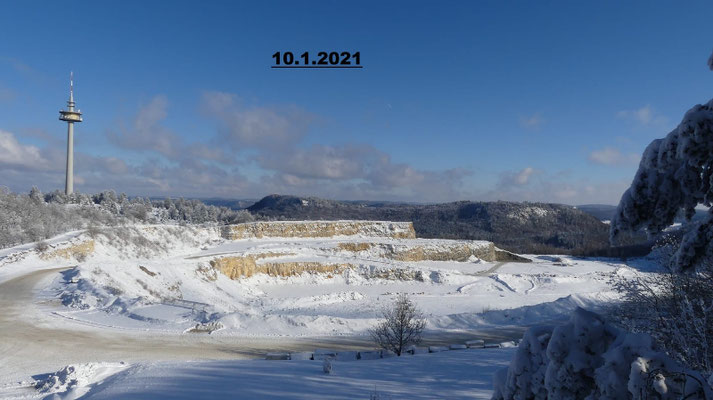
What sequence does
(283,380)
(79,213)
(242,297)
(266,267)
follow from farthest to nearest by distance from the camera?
1. (79,213)
2. (266,267)
3. (242,297)
4. (283,380)

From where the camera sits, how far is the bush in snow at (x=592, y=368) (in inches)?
120

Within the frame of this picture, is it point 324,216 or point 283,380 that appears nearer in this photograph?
point 283,380

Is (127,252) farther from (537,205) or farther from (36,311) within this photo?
(537,205)

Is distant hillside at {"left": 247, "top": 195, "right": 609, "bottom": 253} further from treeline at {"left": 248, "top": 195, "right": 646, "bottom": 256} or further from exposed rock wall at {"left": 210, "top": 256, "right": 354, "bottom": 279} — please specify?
exposed rock wall at {"left": 210, "top": 256, "right": 354, "bottom": 279}

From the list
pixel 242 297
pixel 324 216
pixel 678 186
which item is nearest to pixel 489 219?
pixel 324 216

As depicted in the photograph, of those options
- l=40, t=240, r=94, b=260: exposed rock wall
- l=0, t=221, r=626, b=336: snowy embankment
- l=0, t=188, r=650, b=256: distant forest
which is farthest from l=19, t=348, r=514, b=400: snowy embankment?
l=40, t=240, r=94, b=260: exposed rock wall

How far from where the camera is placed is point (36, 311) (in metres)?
18.4

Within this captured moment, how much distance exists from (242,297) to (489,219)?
9716cm

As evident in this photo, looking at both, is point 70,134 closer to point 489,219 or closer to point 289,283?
point 289,283

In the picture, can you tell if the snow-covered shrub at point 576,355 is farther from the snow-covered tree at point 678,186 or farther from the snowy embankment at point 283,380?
the snowy embankment at point 283,380

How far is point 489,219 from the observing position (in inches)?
4572

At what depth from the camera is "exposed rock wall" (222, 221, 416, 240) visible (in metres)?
46.6

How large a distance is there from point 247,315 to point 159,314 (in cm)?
395

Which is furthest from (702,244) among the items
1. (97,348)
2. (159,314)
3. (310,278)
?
(310,278)
